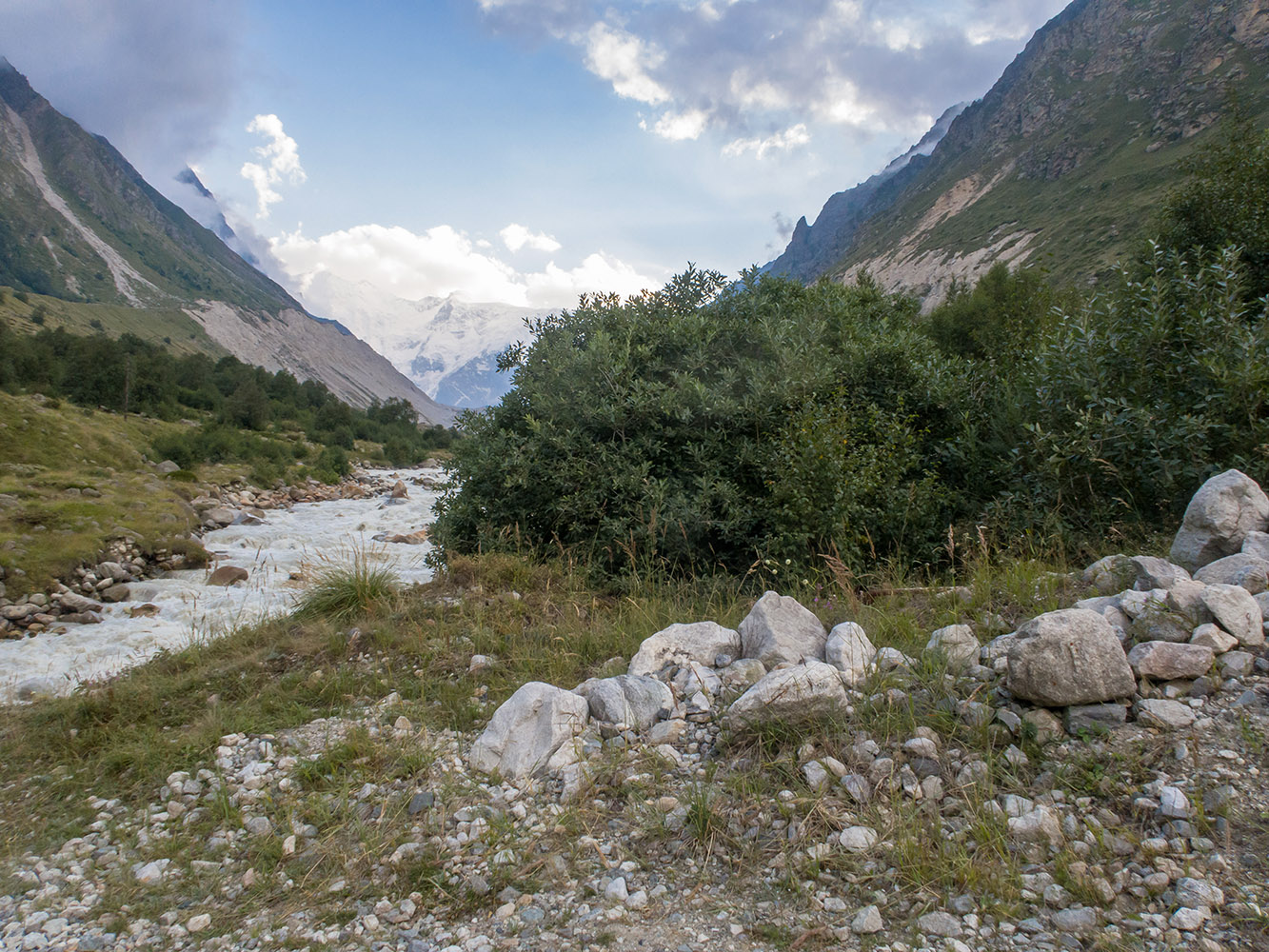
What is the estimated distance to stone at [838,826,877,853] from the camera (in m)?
2.78

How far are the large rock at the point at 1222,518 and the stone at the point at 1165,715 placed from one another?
2205 millimetres

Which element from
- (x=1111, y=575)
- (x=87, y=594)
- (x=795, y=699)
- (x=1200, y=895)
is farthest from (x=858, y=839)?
(x=87, y=594)

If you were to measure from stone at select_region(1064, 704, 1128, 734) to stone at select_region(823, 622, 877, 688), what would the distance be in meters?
1.05

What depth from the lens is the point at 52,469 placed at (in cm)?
1933

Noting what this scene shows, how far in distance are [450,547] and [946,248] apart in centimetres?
11276

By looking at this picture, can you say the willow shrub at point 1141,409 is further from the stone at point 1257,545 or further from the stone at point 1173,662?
the stone at point 1173,662

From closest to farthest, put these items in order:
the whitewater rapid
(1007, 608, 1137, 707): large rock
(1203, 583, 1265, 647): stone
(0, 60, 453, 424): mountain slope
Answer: (1007, 608, 1137, 707): large rock < (1203, 583, 1265, 647): stone < the whitewater rapid < (0, 60, 453, 424): mountain slope

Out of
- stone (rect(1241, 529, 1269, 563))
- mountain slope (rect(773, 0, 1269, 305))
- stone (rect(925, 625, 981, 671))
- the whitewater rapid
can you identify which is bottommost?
A: the whitewater rapid

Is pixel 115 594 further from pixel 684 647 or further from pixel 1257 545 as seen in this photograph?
pixel 1257 545

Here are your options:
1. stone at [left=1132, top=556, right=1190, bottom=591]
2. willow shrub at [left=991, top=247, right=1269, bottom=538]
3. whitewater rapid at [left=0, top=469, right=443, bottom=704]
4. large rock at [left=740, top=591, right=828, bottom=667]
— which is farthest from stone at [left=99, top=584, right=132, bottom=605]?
stone at [left=1132, top=556, right=1190, bottom=591]

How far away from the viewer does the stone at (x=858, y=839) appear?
9.13 ft

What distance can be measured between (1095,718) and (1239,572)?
6.08 feet

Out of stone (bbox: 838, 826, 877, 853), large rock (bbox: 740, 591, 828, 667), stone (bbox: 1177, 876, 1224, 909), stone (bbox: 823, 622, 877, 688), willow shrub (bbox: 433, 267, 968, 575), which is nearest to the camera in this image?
stone (bbox: 1177, 876, 1224, 909)

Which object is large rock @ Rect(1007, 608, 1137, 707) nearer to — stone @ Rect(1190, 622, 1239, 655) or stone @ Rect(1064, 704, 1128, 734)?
stone @ Rect(1064, 704, 1128, 734)
